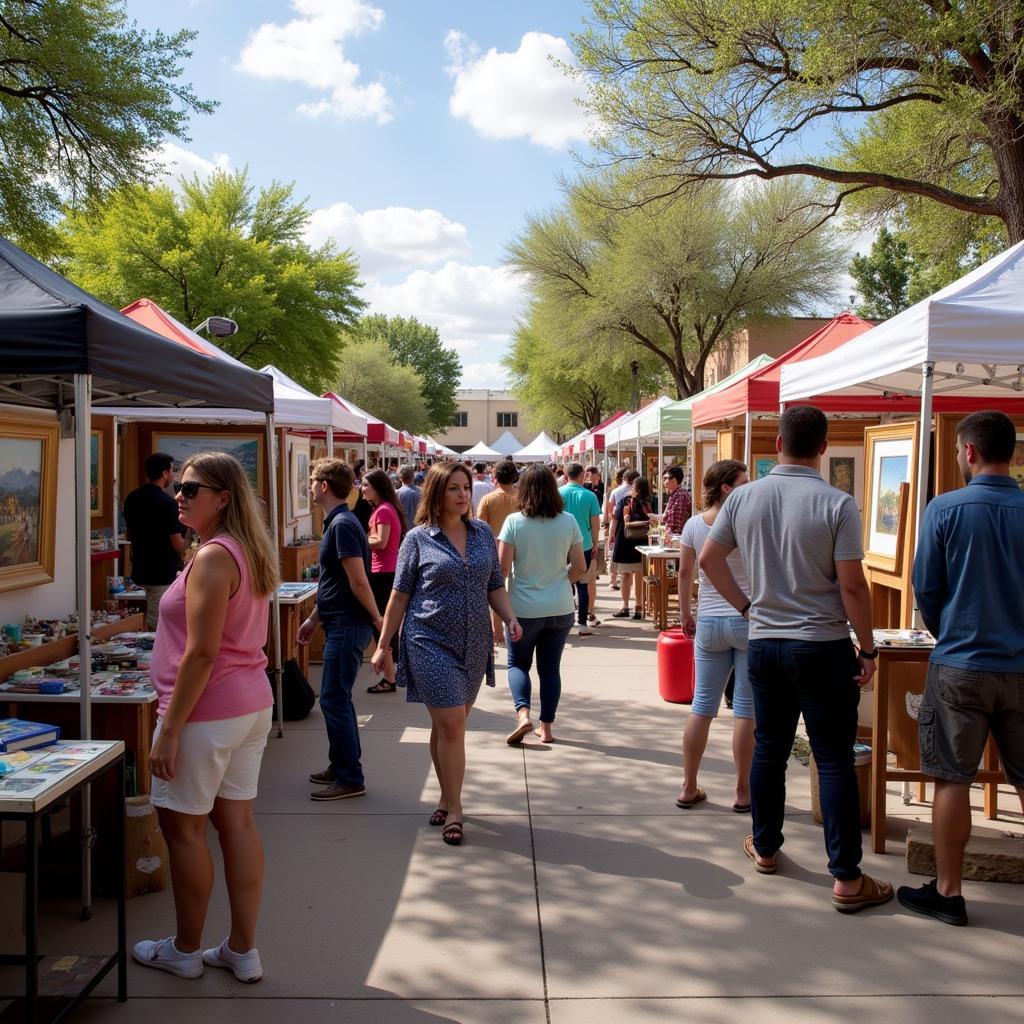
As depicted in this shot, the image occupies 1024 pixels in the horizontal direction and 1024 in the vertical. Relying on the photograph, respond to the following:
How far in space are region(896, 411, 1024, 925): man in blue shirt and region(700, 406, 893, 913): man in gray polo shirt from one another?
27cm

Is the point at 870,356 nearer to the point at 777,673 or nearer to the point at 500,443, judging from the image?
the point at 777,673

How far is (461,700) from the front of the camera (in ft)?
14.6

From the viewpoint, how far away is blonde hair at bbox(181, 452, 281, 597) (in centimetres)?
318

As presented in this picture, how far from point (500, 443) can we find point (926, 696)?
42734 mm

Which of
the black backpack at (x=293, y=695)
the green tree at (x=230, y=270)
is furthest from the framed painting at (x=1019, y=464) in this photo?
the green tree at (x=230, y=270)

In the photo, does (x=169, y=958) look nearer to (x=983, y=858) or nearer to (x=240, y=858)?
(x=240, y=858)

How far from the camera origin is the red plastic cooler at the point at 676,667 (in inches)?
294

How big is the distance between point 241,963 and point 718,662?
109 inches

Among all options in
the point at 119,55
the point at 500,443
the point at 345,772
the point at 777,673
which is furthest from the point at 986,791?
the point at 500,443

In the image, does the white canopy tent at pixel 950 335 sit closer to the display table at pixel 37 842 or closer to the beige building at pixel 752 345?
the display table at pixel 37 842

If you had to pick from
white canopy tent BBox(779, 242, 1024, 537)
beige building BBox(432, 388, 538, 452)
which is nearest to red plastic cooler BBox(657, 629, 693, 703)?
white canopy tent BBox(779, 242, 1024, 537)

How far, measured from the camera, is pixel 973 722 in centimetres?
370

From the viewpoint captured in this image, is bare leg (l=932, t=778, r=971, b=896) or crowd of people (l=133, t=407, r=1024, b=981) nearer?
crowd of people (l=133, t=407, r=1024, b=981)

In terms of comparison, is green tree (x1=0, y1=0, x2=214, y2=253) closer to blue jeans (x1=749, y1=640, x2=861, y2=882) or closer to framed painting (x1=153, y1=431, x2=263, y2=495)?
framed painting (x1=153, y1=431, x2=263, y2=495)
